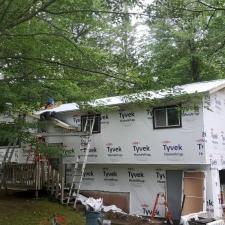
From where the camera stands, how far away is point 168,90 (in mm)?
11414

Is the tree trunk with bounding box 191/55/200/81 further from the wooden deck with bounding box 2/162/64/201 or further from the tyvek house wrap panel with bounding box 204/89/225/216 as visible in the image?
the wooden deck with bounding box 2/162/64/201

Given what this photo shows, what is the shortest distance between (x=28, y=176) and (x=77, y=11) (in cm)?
876

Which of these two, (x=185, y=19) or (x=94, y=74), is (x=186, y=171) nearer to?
(x=94, y=74)

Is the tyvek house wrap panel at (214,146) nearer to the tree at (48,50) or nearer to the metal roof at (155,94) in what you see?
the metal roof at (155,94)

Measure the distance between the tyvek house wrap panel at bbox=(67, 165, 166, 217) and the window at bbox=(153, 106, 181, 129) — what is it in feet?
6.33

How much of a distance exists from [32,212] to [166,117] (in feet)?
20.7

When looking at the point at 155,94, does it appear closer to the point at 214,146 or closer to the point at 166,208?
the point at 214,146

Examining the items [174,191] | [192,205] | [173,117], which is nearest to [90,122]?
[173,117]

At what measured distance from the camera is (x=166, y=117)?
15.0 metres

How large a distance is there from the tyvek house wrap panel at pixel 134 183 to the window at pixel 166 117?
1.93m

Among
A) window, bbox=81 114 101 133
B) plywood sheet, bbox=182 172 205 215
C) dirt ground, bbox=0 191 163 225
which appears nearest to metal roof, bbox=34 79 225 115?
window, bbox=81 114 101 133

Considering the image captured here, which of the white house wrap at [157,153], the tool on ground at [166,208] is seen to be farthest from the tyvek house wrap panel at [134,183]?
the tool on ground at [166,208]

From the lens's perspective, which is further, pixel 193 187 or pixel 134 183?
pixel 134 183

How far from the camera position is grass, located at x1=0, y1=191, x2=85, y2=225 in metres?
12.5
